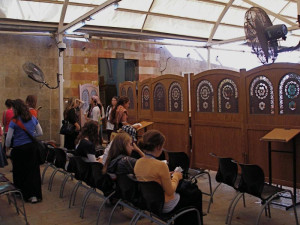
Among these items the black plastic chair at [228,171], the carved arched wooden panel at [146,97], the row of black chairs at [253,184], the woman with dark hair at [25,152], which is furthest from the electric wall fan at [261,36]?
the woman with dark hair at [25,152]

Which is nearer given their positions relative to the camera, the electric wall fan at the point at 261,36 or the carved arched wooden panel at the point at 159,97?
the electric wall fan at the point at 261,36

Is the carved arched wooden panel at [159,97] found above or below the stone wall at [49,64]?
below

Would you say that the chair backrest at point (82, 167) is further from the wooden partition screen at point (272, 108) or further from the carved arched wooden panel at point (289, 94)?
the carved arched wooden panel at point (289, 94)

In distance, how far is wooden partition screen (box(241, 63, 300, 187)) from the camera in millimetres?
4691

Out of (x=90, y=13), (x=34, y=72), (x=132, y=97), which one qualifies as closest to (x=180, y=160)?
(x=132, y=97)

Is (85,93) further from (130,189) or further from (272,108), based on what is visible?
(130,189)

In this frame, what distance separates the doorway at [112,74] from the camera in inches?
454

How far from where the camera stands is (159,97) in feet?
23.4

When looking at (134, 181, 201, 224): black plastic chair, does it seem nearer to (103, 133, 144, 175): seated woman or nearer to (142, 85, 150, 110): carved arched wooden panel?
(103, 133, 144, 175): seated woman

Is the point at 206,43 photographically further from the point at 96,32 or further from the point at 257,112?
the point at 257,112

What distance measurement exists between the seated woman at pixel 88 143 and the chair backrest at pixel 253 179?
197cm

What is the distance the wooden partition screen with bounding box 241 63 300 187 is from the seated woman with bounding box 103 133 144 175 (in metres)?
2.17

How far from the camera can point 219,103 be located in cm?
578

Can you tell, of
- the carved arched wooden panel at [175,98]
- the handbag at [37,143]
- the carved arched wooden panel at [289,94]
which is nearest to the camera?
the carved arched wooden panel at [289,94]
